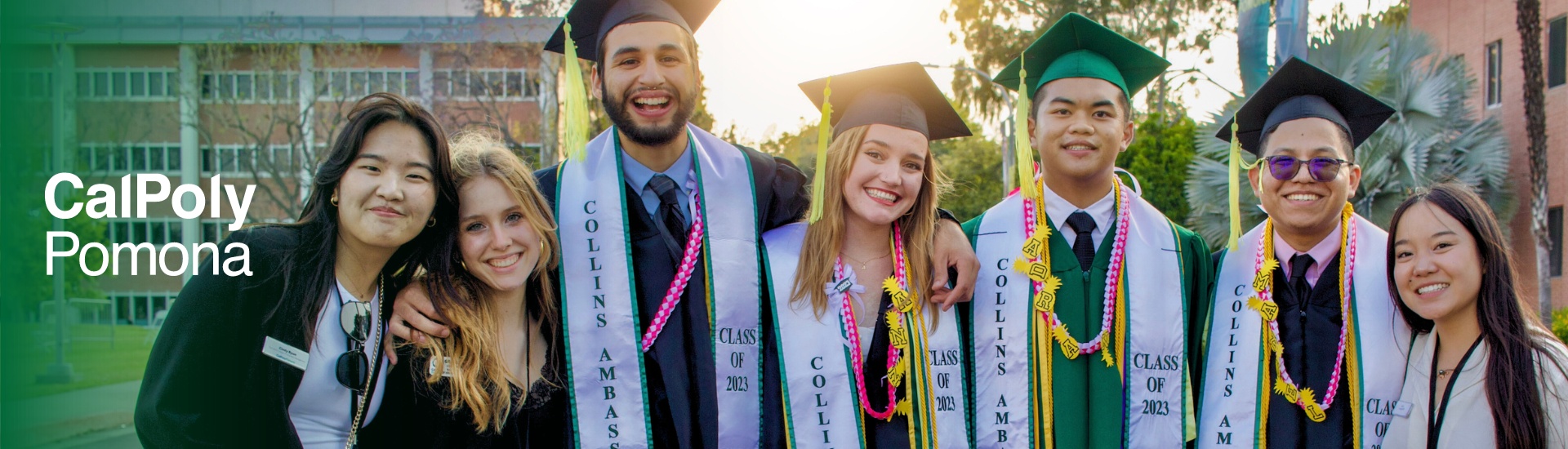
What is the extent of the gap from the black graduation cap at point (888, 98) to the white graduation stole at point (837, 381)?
54 cm

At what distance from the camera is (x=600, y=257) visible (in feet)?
11.5

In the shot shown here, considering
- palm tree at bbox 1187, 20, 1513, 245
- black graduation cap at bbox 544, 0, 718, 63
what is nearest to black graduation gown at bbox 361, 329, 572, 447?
black graduation cap at bbox 544, 0, 718, 63

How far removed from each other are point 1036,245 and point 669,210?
121cm

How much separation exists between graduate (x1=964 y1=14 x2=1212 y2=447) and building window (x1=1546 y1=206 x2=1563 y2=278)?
51.5ft

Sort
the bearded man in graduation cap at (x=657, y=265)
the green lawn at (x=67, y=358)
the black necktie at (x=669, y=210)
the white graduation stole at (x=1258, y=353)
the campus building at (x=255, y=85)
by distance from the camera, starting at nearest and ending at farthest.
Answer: the white graduation stole at (x=1258, y=353) → the bearded man in graduation cap at (x=657, y=265) → the black necktie at (x=669, y=210) → the green lawn at (x=67, y=358) → the campus building at (x=255, y=85)

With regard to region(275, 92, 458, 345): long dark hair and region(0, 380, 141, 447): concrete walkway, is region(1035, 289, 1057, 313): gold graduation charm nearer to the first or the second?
region(275, 92, 458, 345): long dark hair

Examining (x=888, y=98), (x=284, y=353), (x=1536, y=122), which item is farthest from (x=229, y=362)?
(x=1536, y=122)

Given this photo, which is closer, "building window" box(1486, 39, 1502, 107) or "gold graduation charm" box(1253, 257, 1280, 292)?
"gold graduation charm" box(1253, 257, 1280, 292)

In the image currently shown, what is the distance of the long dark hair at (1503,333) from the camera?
292 cm

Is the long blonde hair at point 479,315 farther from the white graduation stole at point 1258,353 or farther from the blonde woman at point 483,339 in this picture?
the white graduation stole at point 1258,353

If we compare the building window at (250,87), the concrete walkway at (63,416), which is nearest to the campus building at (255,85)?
the building window at (250,87)

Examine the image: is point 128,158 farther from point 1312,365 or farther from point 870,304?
point 1312,365

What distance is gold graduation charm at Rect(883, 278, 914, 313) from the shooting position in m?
3.37

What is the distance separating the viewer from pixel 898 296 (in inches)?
133
